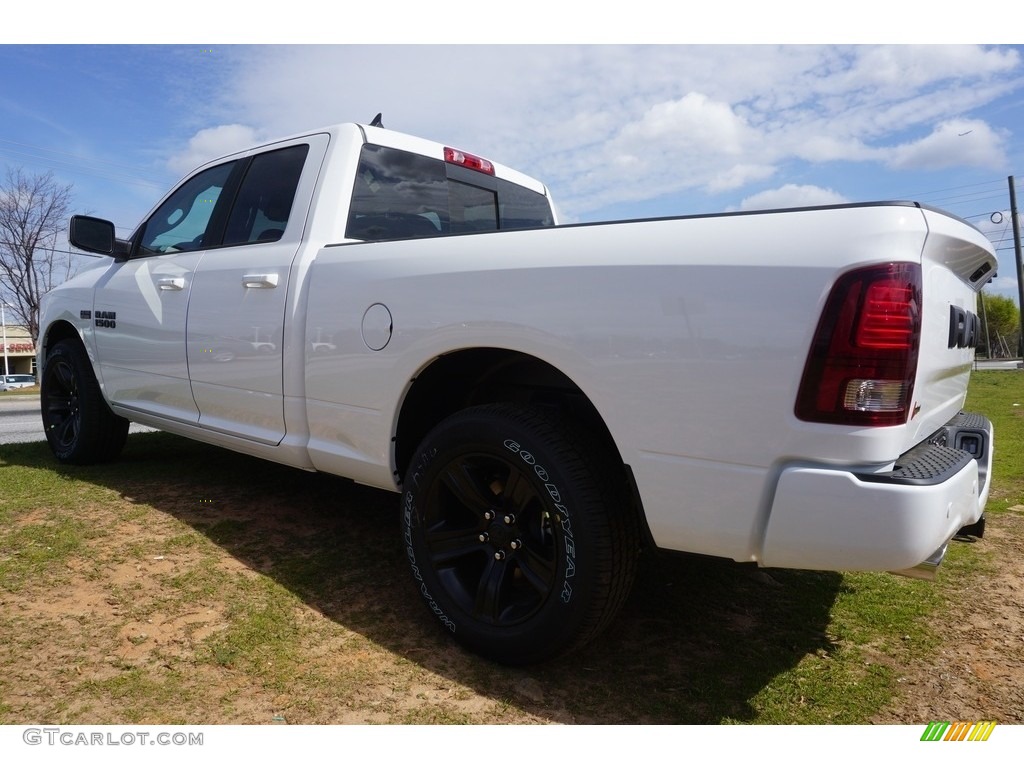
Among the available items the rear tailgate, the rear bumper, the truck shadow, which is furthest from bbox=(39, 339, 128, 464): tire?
the rear tailgate

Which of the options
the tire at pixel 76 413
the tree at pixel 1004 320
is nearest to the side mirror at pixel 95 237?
the tire at pixel 76 413

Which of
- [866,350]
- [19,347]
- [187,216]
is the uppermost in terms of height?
[187,216]

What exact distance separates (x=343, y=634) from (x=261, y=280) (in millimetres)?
1619

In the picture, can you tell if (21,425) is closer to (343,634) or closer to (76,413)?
(76,413)

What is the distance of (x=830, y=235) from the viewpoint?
1837mm

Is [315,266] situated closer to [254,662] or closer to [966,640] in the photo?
[254,662]

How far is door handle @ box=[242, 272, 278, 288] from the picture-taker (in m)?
3.27

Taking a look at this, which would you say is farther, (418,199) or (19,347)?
(19,347)

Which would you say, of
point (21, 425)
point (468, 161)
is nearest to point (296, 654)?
point (468, 161)

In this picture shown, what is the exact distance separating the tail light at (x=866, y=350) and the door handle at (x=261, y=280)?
235 centimetres

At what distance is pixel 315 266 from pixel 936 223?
7.63ft

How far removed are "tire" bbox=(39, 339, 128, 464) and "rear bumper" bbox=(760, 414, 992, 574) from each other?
14.9 ft

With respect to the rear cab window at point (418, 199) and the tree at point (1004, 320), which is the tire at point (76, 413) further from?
the tree at point (1004, 320)

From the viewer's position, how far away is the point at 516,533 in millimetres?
2439
